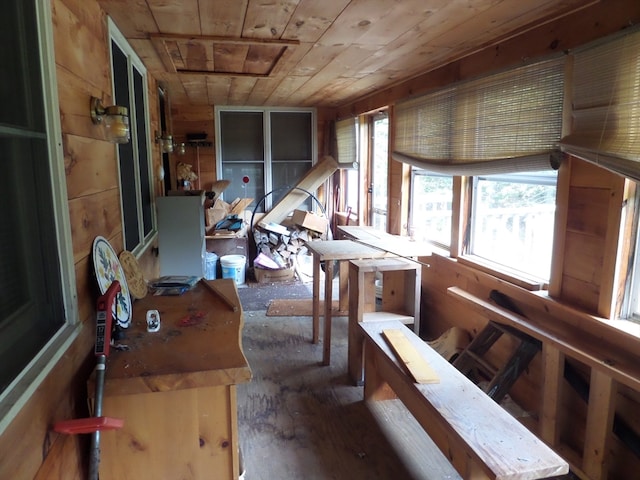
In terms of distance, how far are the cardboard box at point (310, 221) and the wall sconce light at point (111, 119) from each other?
3857mm

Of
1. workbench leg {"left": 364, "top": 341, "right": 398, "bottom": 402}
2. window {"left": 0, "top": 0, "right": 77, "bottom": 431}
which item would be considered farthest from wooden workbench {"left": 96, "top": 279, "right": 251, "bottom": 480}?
workbench leg {"left": 364, "top": 341, "right": 398, "bottom": 402}

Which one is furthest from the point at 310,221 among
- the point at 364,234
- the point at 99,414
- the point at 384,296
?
the point at 99,414

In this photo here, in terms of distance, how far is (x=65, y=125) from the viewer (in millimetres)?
1328

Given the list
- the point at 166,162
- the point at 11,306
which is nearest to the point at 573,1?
the point at 11,306

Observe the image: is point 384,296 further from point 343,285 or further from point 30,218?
point 30,218

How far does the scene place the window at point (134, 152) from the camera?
2.23 m

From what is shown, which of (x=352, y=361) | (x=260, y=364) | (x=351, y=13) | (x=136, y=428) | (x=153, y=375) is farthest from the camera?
(x=260, y=364)

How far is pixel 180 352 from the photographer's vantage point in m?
1.42

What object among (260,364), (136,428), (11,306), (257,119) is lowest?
(260,364)

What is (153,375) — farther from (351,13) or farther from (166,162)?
(166,162)

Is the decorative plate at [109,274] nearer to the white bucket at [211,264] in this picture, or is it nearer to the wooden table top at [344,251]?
the wooden table top at [344,251]

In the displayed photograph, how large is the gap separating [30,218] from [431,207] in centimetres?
310

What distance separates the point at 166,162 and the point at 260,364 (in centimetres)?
237

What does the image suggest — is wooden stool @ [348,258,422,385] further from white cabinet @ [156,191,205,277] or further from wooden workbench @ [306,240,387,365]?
white cabinet @ [156,191,205,277]
